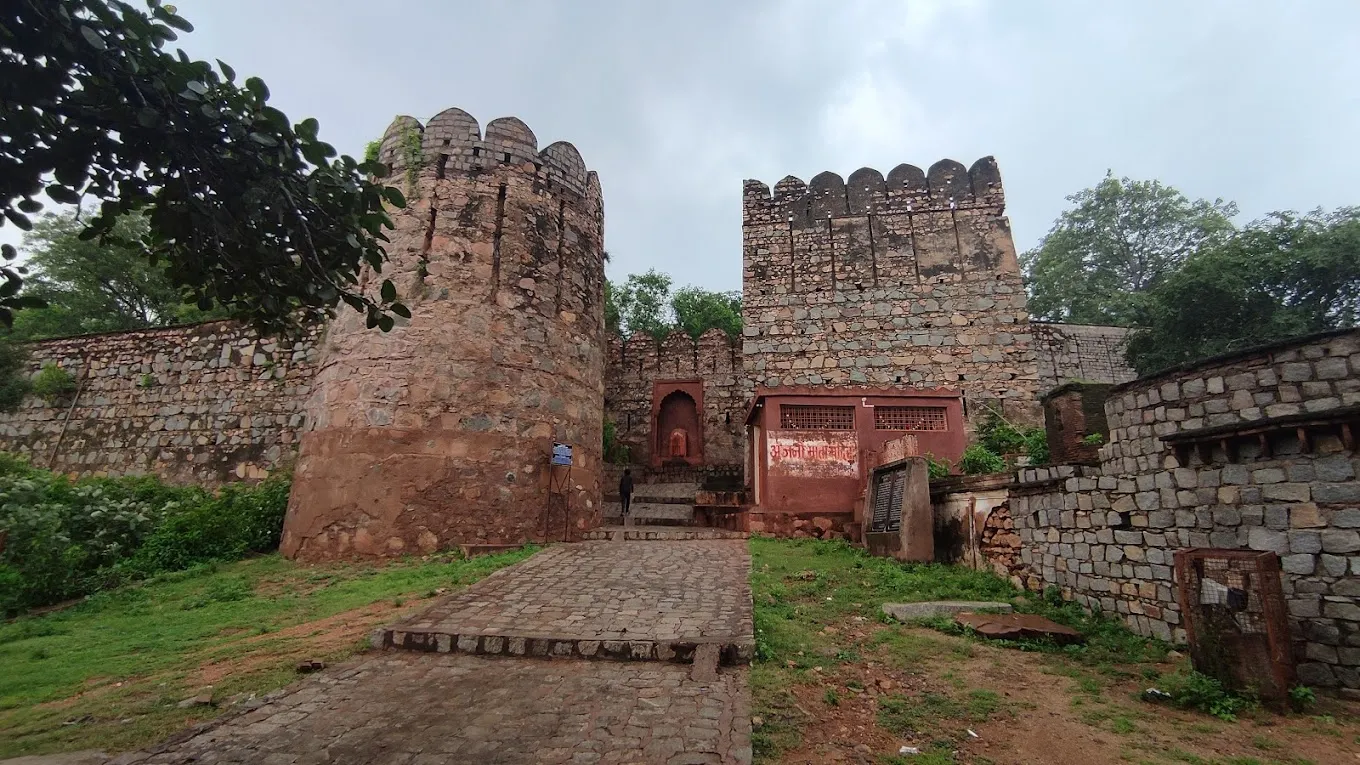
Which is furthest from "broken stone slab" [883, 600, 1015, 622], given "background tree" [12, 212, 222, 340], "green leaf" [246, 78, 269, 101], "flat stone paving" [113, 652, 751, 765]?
"background tree" [12, 212, 222, 340]

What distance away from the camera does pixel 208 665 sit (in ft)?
15.5

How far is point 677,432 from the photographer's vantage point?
19.5 meters

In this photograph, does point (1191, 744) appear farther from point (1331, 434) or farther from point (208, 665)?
point (208, 665)

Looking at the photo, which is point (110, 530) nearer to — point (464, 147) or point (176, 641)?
point (176, 641)

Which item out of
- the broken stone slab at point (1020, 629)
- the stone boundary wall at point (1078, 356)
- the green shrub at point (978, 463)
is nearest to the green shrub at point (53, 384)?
the broken stone slab at point (1020, 629)

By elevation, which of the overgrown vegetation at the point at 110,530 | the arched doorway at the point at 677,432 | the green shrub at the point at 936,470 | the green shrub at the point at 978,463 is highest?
the arched doorway at the point at 677,432

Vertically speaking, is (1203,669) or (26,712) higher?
(1203,669)

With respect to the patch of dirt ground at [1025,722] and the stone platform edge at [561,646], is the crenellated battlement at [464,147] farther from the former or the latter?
the patch of dirt ground at [1025,722]

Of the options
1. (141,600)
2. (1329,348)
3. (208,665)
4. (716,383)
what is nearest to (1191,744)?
(1329,348)

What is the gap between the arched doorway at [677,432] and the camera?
19.3 meters

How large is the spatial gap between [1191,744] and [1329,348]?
320 cm

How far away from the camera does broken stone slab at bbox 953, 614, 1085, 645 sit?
17.7 ft

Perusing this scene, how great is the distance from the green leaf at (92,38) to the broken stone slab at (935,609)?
6.83 metres

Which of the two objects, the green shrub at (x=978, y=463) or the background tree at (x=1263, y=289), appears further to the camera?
the background tree at (x=1263, y=289)
